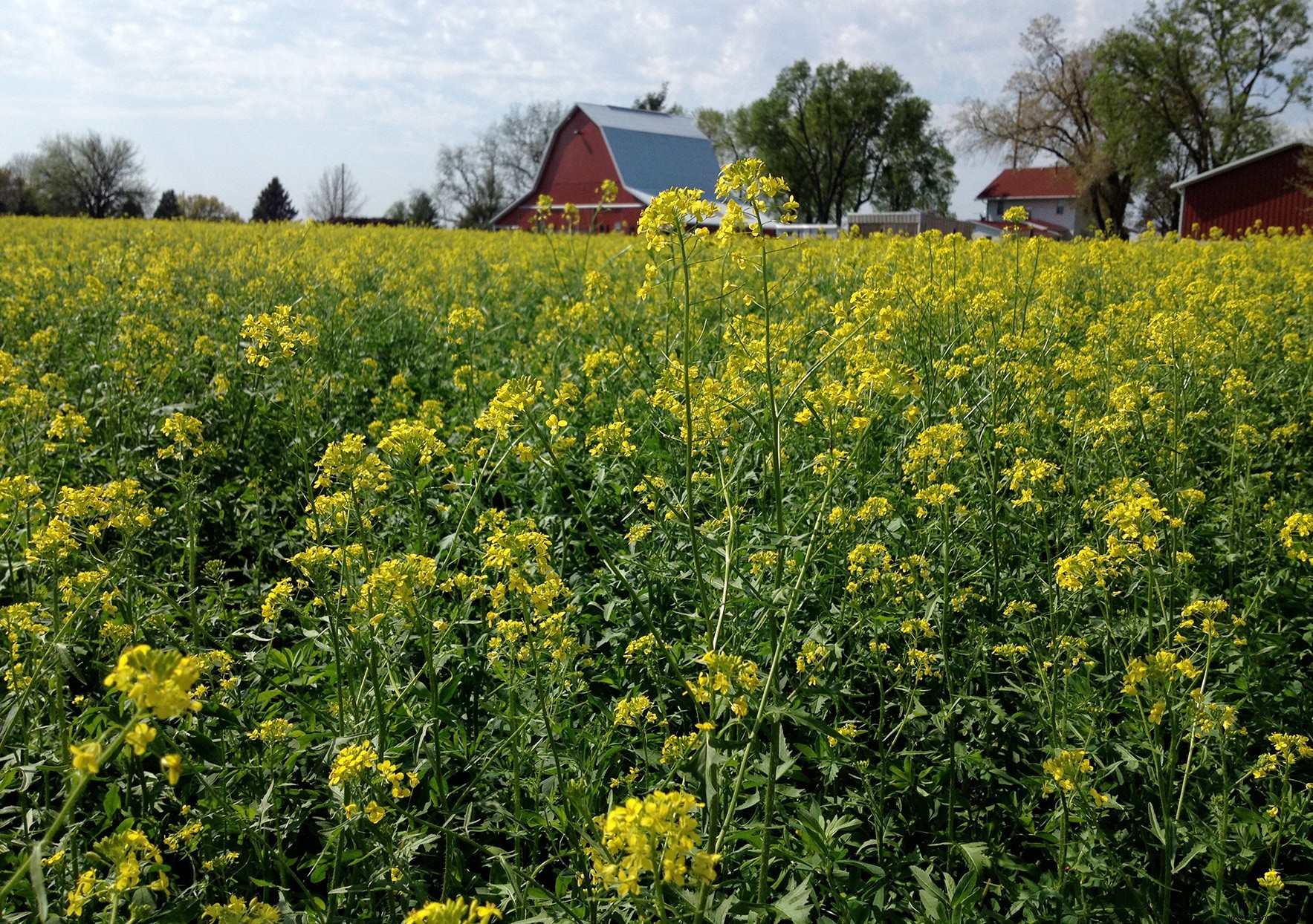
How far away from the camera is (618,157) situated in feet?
142

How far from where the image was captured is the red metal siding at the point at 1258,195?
32.7 m

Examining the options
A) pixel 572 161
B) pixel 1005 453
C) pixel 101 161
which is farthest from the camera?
pixel 101 161

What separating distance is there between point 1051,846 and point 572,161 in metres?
47.0

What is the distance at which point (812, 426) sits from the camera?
389cm

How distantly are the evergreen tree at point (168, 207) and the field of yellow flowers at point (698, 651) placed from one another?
44.2 metres

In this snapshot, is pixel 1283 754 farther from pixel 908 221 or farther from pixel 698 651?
pixel 908 221

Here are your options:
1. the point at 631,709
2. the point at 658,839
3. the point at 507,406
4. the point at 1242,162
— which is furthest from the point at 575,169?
the point at 658,839

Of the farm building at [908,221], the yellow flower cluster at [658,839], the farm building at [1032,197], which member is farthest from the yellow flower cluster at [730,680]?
the farm building at [1032,197]

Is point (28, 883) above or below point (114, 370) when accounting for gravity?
below

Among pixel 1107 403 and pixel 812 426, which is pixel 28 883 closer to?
pixel 812 426

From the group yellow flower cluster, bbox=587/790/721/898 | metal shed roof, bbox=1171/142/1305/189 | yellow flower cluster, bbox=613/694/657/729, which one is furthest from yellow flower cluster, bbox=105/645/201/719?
metal shed roof, bbox=1171/142/1305/189

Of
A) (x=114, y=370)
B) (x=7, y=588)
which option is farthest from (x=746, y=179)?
(x=114, y=370)

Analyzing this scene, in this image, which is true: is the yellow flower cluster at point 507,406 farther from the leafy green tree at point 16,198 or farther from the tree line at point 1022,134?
the leafy green tree at point 16,198

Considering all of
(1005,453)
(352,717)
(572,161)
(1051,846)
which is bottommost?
(1051,846)
